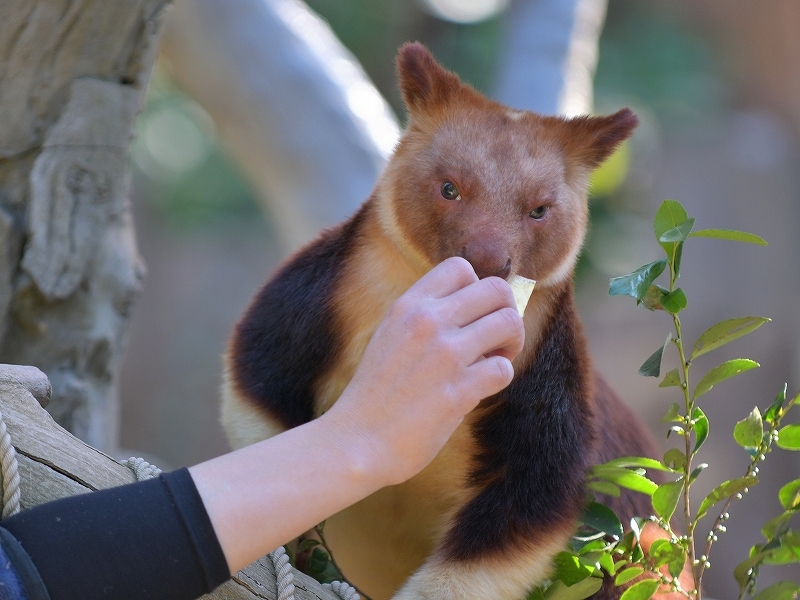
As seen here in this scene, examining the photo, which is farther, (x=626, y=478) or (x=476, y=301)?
(x=626, y=478)

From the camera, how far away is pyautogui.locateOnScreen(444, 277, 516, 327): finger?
4.66 feet

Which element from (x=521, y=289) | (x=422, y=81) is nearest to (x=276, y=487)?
(x=521, y=289)

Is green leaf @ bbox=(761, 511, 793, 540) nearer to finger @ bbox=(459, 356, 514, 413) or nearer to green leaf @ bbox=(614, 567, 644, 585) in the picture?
green leaf @ bbox=(614, 567, 644, 585)

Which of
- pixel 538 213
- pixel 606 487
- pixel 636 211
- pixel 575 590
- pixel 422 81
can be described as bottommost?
pixel 575 590

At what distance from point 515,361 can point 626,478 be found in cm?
36

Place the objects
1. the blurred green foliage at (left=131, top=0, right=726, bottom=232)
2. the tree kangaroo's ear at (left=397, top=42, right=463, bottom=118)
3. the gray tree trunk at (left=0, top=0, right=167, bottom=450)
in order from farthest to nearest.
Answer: the blurred green foliage at (left=131, top=0, right=726, bottom=232)
the gray tree trunk at (left=0, top=0, right=167, bottom=450)
the tree kangaroo's ear at (left=397, top=42, right=463, bottom=118)

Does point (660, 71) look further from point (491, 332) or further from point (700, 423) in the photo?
point (491, 332)

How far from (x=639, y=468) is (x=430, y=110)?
1.02 meters

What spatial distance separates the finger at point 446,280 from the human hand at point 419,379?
2cm

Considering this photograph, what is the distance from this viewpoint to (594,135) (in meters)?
2.11

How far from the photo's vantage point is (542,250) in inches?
76.1

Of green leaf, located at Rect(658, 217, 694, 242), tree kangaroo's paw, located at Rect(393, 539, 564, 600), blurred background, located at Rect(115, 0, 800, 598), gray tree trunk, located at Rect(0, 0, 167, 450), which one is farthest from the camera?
blurred background, located at Rect(115, 0, 800, 598)

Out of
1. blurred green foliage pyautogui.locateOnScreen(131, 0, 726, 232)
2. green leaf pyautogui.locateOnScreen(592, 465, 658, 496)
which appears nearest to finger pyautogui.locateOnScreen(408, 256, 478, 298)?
green leaf pyautogui.locateOnScreen(592, 465, 658, 496)

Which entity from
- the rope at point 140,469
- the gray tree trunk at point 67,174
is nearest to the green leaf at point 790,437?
the rope at point 140,469
